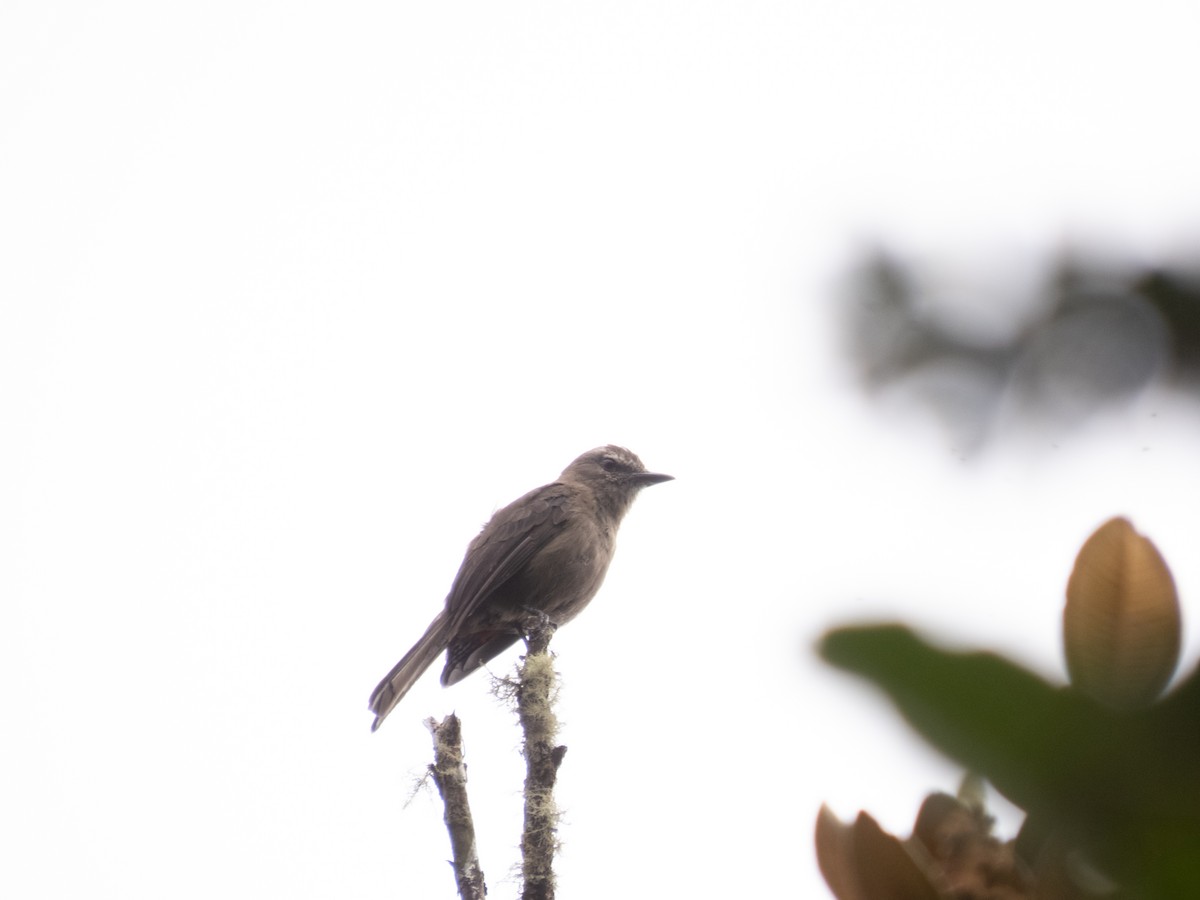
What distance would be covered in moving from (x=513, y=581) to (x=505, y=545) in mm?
235

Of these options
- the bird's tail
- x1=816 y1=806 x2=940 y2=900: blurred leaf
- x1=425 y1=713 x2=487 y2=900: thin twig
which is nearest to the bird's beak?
the bird's tail

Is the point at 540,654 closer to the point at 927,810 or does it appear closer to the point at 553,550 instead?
the point at 553,550

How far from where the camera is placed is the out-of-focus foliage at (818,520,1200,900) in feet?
2.52

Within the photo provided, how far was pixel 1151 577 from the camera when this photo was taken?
0.82 m

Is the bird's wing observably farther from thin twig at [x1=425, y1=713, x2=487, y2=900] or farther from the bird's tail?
thin twig at [x1=425, y1=713, x2=487, y2=900]

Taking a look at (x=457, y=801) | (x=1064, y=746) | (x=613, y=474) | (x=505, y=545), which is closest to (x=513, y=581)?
(x=505, y=545)

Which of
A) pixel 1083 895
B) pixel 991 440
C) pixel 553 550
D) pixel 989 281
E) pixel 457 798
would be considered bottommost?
pixel 1083 895

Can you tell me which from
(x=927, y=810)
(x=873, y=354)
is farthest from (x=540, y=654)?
(x=873, y=354)

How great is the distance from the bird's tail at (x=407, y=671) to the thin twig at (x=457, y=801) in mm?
2546

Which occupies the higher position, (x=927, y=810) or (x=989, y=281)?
(x=989, y=281)

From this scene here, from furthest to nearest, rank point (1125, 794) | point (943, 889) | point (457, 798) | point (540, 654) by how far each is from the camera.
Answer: point (540, 654) < point (457, 798) < point (943, 889) < point (1125, 794)

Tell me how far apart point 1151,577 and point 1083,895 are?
251 mm

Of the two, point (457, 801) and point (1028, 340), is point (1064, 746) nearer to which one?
point (1028, 340)

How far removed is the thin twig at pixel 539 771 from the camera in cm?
365
